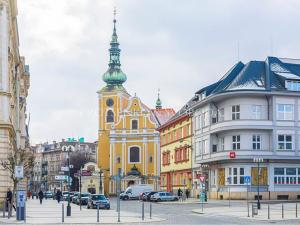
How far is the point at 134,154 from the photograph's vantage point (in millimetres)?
120125

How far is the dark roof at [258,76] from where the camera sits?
68688mm

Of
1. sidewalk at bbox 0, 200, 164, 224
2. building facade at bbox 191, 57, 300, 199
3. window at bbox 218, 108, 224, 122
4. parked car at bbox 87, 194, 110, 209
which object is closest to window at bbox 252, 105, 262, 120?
building facade at bbox 191, 57, 300, 199

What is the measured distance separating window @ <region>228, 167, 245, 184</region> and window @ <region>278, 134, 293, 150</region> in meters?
4.84

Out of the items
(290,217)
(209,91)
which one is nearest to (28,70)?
(209,91)

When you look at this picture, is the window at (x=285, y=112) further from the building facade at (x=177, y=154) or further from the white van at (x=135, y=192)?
the white van at (x=135, y=192)

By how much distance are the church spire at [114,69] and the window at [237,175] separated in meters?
64.8

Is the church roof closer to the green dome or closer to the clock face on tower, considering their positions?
the green dome

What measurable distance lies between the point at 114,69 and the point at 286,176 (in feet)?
225

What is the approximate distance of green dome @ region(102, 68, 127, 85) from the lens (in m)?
130

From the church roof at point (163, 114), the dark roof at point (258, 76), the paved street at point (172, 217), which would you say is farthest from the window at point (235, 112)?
the church roof at point (163, 114)

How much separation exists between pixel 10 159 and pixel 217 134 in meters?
35.5

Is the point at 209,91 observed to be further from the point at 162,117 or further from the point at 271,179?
the point at 162,117

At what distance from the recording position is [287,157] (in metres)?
67.9

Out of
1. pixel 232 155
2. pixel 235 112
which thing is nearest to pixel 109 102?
pixel 235 112
